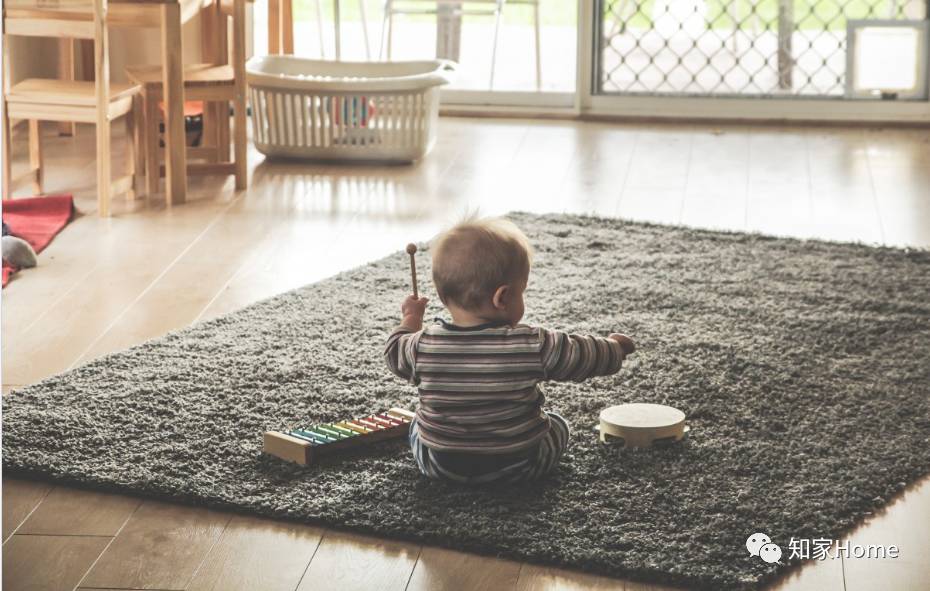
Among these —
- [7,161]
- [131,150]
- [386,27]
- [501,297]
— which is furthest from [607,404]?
[386,27]

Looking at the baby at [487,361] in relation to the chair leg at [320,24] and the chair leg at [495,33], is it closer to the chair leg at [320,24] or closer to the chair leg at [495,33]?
the chair leg at [495,33]

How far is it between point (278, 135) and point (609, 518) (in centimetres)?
282

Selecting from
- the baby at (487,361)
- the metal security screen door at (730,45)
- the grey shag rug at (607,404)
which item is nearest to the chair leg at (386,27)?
the metal security screen door at (730,45)

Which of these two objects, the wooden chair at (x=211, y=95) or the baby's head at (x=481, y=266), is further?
the wooden chair at (x=211, y=95)

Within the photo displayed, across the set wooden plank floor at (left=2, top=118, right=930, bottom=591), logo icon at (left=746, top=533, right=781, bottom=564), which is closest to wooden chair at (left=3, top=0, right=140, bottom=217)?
wooden plank floor at (left=2, top=118, right=930, bottom=591)

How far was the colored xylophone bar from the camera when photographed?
2.00 metres

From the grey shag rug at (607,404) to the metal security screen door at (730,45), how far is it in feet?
6.68

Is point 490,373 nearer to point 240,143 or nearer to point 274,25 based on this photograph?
point 240,143

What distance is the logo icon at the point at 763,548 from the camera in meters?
1.70

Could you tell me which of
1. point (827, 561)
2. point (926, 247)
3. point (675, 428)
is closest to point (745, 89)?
point (926, 247)

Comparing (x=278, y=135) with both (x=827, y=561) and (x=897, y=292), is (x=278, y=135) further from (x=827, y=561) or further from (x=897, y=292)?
(x=827, y=561)

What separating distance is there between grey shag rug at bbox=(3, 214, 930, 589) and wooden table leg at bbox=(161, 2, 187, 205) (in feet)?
3.24

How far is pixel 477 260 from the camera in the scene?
183 centimetres

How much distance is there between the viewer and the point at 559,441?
1964 millimetres
